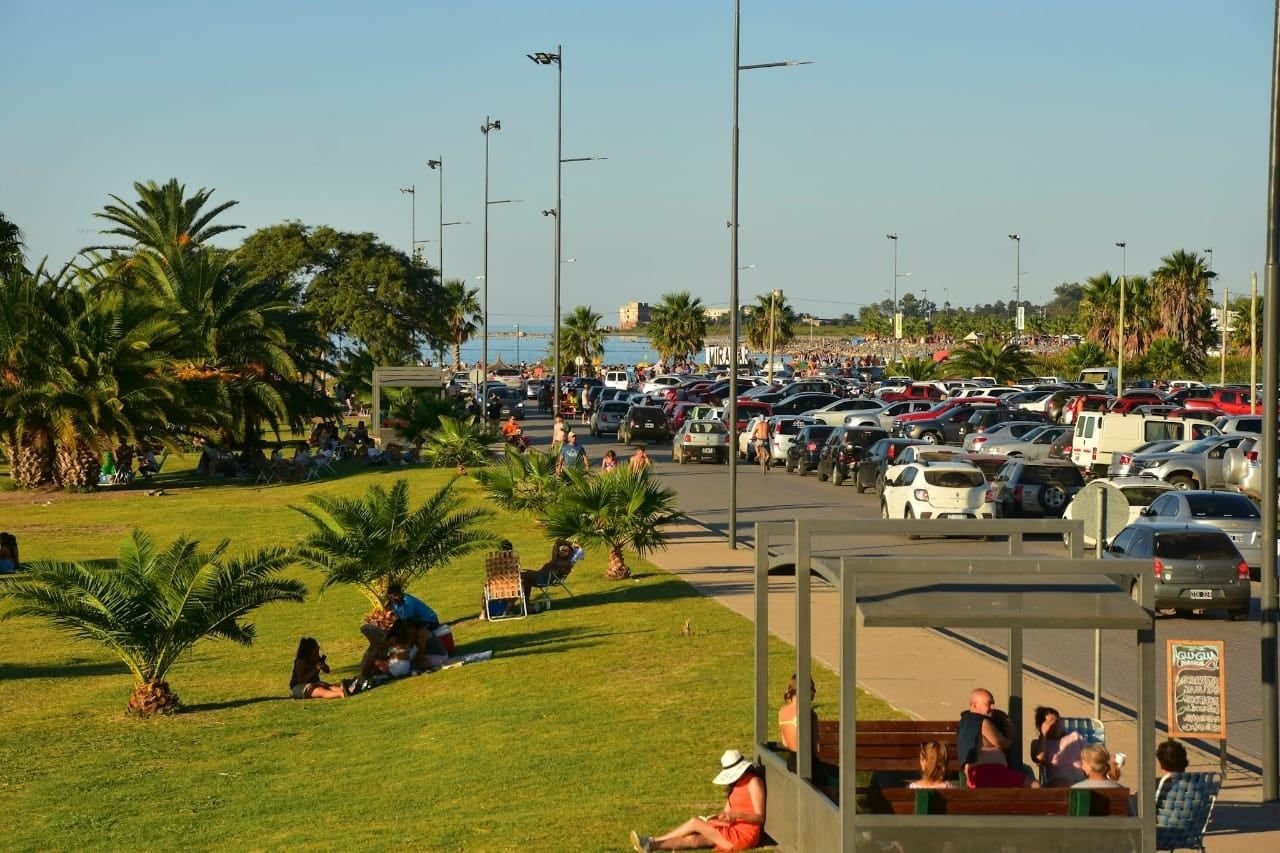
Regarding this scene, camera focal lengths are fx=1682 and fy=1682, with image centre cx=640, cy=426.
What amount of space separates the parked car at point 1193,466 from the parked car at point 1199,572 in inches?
620

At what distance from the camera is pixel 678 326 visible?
427 feet

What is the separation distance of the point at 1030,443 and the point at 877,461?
7419 mm

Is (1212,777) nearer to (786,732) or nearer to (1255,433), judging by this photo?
(786,732)

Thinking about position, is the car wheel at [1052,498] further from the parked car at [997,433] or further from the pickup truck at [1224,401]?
the pickup truck at [1224,401]

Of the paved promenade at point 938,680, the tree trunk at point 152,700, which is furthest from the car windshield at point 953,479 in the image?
the tree trunk at point 152,700

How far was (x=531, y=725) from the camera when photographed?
53.1 ft

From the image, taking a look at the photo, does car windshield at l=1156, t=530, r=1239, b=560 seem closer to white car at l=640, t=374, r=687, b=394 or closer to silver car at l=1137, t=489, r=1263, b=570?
silver car at l=1137, t=489, r=1263, b=570

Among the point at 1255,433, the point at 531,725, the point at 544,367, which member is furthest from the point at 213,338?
the point at 544,367

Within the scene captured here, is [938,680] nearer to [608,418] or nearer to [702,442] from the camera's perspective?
[702,442]

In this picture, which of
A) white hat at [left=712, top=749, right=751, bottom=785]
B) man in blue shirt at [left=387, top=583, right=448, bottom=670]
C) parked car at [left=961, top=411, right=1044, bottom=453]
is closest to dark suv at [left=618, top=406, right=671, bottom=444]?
parked car at [left=961, top=411, right=1044, bottom=453]

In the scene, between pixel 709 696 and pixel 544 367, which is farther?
pixel 544 367

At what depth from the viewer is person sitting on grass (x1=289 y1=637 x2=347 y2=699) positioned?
19.4m

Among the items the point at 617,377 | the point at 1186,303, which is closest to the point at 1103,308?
the point at 1186,303

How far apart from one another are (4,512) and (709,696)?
3167 centimetres
